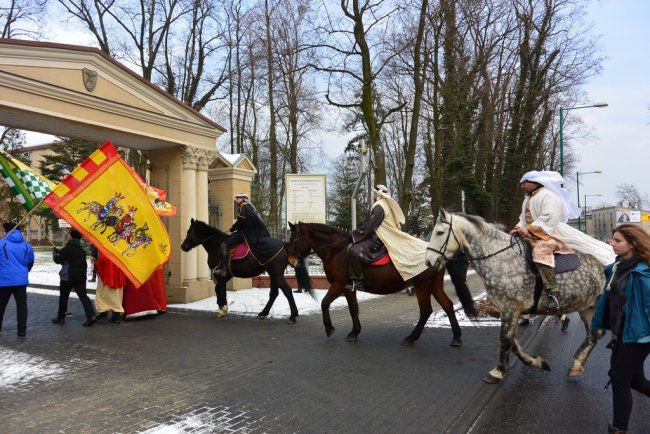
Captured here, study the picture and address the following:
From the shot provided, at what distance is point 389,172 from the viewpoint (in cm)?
4331

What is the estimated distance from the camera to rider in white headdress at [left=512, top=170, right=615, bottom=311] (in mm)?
5422

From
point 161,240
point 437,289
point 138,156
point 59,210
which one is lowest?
A: point 437,289

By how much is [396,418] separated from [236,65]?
72.6ft

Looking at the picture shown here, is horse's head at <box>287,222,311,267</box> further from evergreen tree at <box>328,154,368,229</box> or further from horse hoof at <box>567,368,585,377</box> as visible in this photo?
evergreen tree at <box>328,154,368,229</box>

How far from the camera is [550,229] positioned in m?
5.47

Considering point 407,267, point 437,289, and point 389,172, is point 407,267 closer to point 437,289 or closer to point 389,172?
point 437,289

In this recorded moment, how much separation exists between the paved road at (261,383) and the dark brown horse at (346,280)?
0.38 meters

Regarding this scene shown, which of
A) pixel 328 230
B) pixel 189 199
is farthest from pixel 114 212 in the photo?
pixel 328 230

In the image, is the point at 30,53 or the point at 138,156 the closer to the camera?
the point at 30,53

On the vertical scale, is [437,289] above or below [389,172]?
below

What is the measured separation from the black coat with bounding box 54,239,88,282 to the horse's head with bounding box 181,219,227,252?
199 cm

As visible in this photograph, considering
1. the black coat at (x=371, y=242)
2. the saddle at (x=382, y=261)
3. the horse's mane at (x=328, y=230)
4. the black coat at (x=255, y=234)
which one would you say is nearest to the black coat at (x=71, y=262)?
the black coat at (x=255, y=234)

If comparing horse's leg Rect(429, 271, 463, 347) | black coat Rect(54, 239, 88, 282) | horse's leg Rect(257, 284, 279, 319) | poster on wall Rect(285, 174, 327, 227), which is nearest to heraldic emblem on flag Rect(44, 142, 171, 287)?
black coat Rect(54, 239, 88, 282)

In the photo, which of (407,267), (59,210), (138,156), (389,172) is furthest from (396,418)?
(389,172)
